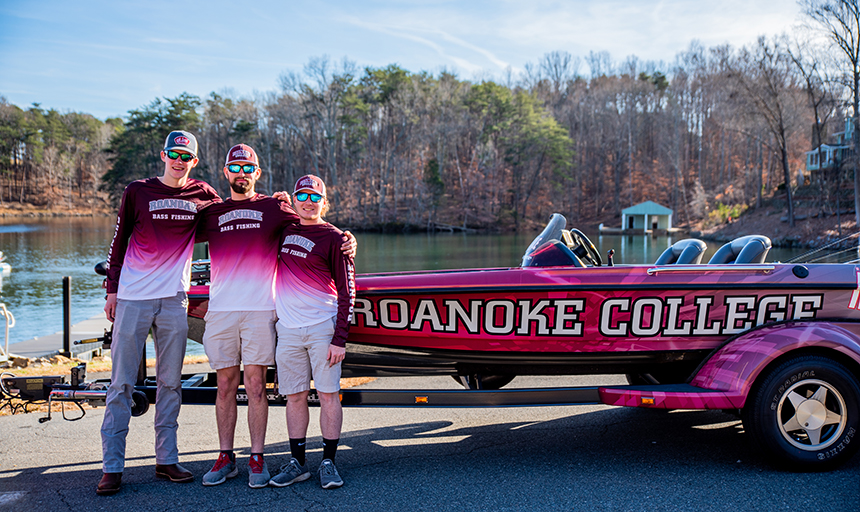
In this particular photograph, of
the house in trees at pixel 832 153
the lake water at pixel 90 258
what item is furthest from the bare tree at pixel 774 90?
the lake water at pixel 90 258

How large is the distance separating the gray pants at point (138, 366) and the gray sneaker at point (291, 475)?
25.9 inches

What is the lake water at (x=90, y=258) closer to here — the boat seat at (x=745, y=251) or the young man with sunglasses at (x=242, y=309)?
the young man with sunglasses at (x=242, y=309)

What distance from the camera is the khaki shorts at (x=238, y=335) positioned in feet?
11.1

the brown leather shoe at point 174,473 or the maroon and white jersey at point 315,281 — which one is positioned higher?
the maroon and white jersey at point 315,281

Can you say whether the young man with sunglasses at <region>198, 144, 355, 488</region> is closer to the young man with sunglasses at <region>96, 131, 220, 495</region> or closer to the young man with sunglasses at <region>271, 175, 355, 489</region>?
the young man with sunglasses at <region>271, 175, 355, 489</region>

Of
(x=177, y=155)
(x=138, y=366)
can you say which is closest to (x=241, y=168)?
(x=177, y=155)

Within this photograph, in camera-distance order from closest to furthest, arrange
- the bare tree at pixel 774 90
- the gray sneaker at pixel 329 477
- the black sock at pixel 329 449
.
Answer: the gray sneaker at pixel 329 477 < the black sock at pixel 329 449 < the bare tree at pixel 774 90

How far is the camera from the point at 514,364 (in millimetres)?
3883

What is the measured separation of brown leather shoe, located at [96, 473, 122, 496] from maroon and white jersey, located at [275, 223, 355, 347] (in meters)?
1.26

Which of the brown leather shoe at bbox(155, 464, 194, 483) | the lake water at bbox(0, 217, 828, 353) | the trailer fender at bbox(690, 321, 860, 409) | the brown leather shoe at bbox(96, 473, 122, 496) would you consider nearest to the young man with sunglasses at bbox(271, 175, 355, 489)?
the brown leather shoe at bbox(155, 464, 194, 483)

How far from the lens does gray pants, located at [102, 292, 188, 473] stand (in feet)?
10.9

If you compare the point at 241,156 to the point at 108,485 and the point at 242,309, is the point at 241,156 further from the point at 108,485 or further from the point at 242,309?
the point at 108,485

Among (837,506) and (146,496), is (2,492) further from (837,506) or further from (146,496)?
(837,506)

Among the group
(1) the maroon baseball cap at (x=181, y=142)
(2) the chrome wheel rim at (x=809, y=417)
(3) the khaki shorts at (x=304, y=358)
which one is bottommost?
(2) the chrome wheel rim at (x=809, y=417)
